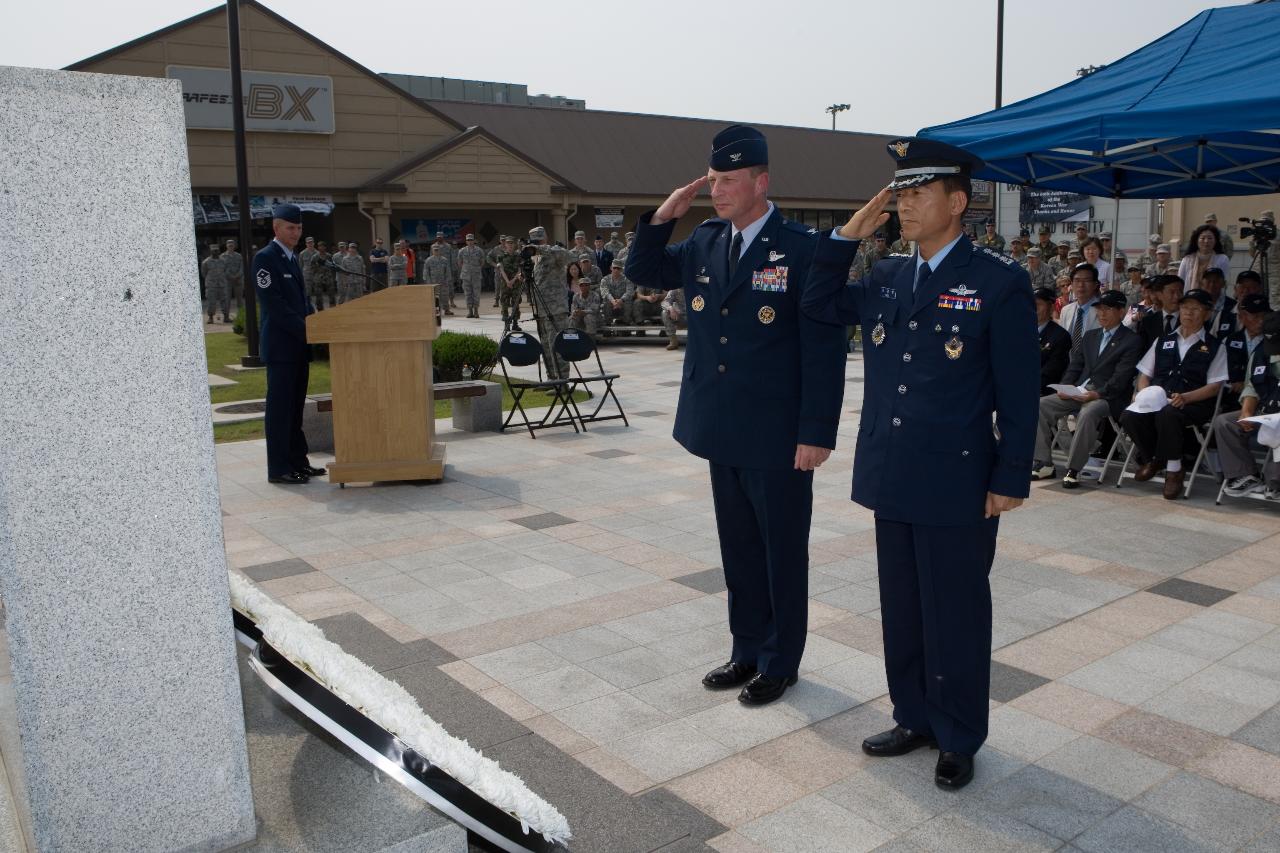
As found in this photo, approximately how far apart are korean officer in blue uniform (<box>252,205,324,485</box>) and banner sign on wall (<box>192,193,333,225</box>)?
20.2 m

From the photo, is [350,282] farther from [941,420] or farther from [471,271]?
[941,420]

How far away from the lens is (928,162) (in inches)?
124

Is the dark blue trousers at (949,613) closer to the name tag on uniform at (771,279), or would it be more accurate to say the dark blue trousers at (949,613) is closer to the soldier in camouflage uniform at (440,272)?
the name tag on uniform at (771,279)

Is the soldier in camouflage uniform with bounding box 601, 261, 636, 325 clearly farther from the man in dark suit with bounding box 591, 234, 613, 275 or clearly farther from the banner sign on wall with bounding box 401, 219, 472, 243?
the banner sign on wall with bounding box 401, 219, 472, 243

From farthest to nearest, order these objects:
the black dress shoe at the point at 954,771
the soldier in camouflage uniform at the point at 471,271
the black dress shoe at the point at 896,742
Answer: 1. the soldier in camouflage uniform at the point at 471,271
2. the black dress shoe at the point at 896,742
3. the black dress shoe at the point at 954,771

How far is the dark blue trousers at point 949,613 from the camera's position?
3.28 m

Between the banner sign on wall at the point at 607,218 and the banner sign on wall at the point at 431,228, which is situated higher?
the banner sign on wall at the point at 607,218

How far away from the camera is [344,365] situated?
7398 millimetres

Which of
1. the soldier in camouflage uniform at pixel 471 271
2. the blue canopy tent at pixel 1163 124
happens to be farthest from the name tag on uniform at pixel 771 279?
the soldier in camouflage uniform at pixel 471 271

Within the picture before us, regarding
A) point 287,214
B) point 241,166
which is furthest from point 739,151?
point 241,166

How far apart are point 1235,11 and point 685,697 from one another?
7.30 metres

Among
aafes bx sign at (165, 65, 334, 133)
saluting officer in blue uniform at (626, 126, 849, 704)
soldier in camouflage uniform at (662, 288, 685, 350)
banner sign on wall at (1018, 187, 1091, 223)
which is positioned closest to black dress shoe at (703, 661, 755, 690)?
saluting officer in blue uniform at (626, 126, 849, 704)

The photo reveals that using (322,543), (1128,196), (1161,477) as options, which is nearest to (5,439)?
(322,543)

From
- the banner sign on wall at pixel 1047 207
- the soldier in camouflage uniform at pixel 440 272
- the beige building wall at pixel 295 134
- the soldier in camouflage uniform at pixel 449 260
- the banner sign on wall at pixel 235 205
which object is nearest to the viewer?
the beige building wall at pixel 295 134
